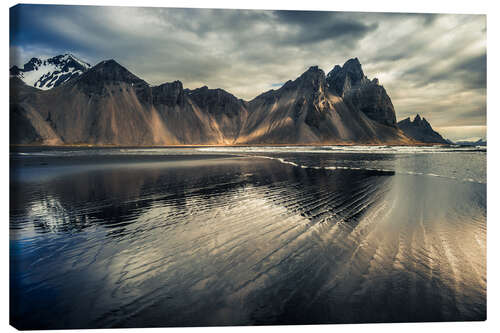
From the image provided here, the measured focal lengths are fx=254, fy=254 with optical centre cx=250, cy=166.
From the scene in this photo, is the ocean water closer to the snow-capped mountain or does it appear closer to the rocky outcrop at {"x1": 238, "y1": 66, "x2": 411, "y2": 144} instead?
the snow-capped mountain

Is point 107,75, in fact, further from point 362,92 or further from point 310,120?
point 362,92

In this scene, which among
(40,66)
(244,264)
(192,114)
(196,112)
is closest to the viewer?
(244,264)

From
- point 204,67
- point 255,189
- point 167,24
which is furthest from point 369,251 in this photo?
point 204,67

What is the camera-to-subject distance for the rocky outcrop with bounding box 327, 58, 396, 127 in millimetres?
165250

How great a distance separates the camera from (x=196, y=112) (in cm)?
15175

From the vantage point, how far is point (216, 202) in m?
8.36

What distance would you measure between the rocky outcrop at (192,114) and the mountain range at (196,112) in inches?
13.5

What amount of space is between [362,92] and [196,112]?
11359 centimetres

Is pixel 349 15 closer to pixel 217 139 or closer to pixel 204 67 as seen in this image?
pixel 204 67

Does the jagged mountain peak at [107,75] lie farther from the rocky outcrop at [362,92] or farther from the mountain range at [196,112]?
the rocky outcrop at [362,92]

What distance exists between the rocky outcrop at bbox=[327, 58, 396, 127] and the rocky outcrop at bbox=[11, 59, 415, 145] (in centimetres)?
89

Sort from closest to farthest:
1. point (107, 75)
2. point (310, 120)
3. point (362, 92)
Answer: point (107, 75)
point (310, 120)
point (362, 92)

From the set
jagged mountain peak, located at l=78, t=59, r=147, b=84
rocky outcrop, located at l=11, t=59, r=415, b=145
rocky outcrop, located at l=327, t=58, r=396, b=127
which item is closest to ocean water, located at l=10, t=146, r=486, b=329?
rocky outcrop, located at l=11, t=59, r=415, b=145

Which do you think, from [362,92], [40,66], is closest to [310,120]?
[362,92]
